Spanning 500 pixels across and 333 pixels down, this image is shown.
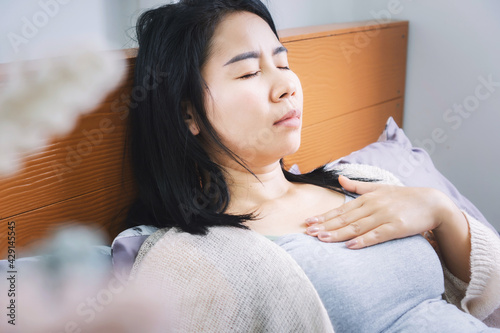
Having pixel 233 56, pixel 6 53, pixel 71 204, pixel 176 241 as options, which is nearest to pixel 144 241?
pixel 176 241

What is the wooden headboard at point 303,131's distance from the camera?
0.91 metres

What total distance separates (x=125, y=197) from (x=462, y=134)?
1.35 meters

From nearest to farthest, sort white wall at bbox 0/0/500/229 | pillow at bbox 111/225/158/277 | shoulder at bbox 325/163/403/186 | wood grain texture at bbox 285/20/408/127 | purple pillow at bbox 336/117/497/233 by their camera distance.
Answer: pillow at bbox 111/225/158/277 → shoulder at bbox 325/163/403/186 → purple pillow at bbox 336/117/497/233 → wood grain texture at bbox 285/20/408/127 → white wall at bbox 0/0/500/229

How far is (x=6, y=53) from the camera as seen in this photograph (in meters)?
1.24

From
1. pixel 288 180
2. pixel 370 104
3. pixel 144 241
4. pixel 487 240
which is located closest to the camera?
pixel 144 241

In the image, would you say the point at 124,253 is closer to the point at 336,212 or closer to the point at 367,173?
the point at 336,212

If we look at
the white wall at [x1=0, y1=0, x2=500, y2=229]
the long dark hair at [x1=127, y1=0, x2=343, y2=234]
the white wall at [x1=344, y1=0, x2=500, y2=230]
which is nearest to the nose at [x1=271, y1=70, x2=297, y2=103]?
the long dark hair at [x1=127, y1=0, x2=343, y2=234]

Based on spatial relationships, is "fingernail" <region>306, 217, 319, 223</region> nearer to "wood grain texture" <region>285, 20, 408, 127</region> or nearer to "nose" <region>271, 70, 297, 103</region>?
"nose" <region>271, 70, 297, 103</region>

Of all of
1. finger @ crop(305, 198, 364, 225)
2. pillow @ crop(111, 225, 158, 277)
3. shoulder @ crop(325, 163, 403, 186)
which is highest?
pillow @ crop(111, 225, 158, 277)

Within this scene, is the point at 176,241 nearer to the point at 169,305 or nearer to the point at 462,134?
the point at 169,305

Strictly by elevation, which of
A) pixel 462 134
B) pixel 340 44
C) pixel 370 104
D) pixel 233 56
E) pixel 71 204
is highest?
pixel 233 56

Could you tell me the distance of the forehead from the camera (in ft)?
3.19

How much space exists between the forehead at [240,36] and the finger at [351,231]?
0.40 meters

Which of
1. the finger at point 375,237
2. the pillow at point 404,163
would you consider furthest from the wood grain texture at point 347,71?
the finger at point 375,237
